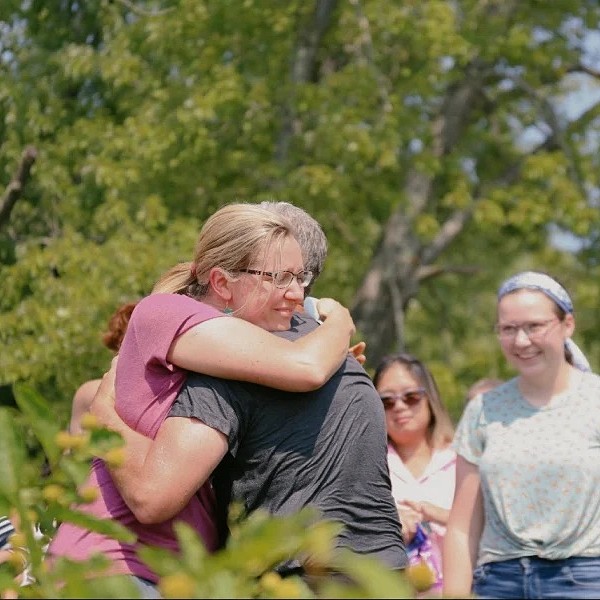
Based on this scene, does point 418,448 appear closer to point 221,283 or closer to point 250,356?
point 221,283

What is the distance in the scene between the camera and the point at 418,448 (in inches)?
235

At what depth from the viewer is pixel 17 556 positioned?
6.17 feet

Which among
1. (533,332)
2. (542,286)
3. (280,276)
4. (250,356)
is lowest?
(533,332)

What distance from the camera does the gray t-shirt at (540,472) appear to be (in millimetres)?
4457

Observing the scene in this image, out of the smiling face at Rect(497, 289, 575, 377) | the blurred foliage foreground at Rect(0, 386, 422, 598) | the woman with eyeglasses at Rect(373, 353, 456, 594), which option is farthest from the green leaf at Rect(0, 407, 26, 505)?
the woman with eyeglasses at Rect(373, 353, 456, 594)

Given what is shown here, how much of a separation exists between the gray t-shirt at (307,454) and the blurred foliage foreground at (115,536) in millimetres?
1075

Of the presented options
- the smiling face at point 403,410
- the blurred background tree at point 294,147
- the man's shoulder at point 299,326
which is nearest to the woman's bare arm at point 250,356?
the man's shoulder at point 299,326

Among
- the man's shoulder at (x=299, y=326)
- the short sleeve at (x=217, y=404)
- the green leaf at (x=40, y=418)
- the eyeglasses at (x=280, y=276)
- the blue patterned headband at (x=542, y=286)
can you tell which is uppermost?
the green leaf at (x=40, y=418)

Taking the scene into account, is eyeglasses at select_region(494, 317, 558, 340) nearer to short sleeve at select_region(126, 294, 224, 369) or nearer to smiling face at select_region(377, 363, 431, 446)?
smiling face at select_region(377, 363, 431, 446)

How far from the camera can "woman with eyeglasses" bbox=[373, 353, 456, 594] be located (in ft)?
18.3

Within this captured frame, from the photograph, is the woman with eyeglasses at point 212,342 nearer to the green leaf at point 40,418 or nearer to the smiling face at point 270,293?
the smiling face at point 270,293

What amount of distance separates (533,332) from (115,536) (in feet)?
10.5

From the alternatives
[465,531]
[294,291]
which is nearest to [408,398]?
[465,531]

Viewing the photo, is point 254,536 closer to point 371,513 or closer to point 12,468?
point 12,468
